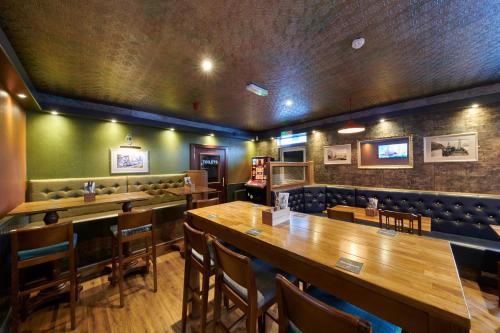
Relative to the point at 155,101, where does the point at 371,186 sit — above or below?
below

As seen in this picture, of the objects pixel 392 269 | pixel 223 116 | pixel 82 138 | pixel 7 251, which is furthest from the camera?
pixel 223 116

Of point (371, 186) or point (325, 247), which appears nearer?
point (325, 247)

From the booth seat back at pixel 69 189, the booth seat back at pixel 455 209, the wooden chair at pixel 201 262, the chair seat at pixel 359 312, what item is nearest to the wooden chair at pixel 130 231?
the wooden chair at pixel 201 262

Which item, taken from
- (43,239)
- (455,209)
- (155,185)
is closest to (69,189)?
(155,185)

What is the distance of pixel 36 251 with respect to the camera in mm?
1812

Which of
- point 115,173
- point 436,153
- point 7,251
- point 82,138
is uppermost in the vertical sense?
point 82,138

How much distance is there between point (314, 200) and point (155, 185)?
3577 mm

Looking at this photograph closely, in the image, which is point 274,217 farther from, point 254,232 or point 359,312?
point 359,312

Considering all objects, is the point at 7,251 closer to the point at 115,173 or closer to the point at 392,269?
the point at 115,173

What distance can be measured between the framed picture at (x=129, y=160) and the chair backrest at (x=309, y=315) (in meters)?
4.37

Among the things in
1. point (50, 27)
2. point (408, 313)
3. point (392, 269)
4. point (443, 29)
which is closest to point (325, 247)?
point (392, 269)

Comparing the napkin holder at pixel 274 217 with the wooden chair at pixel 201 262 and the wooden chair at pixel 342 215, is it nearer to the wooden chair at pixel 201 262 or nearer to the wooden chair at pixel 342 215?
the wooden chair at pixel 201 262

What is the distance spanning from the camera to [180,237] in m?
3.70

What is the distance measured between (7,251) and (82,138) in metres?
A: 2.38
